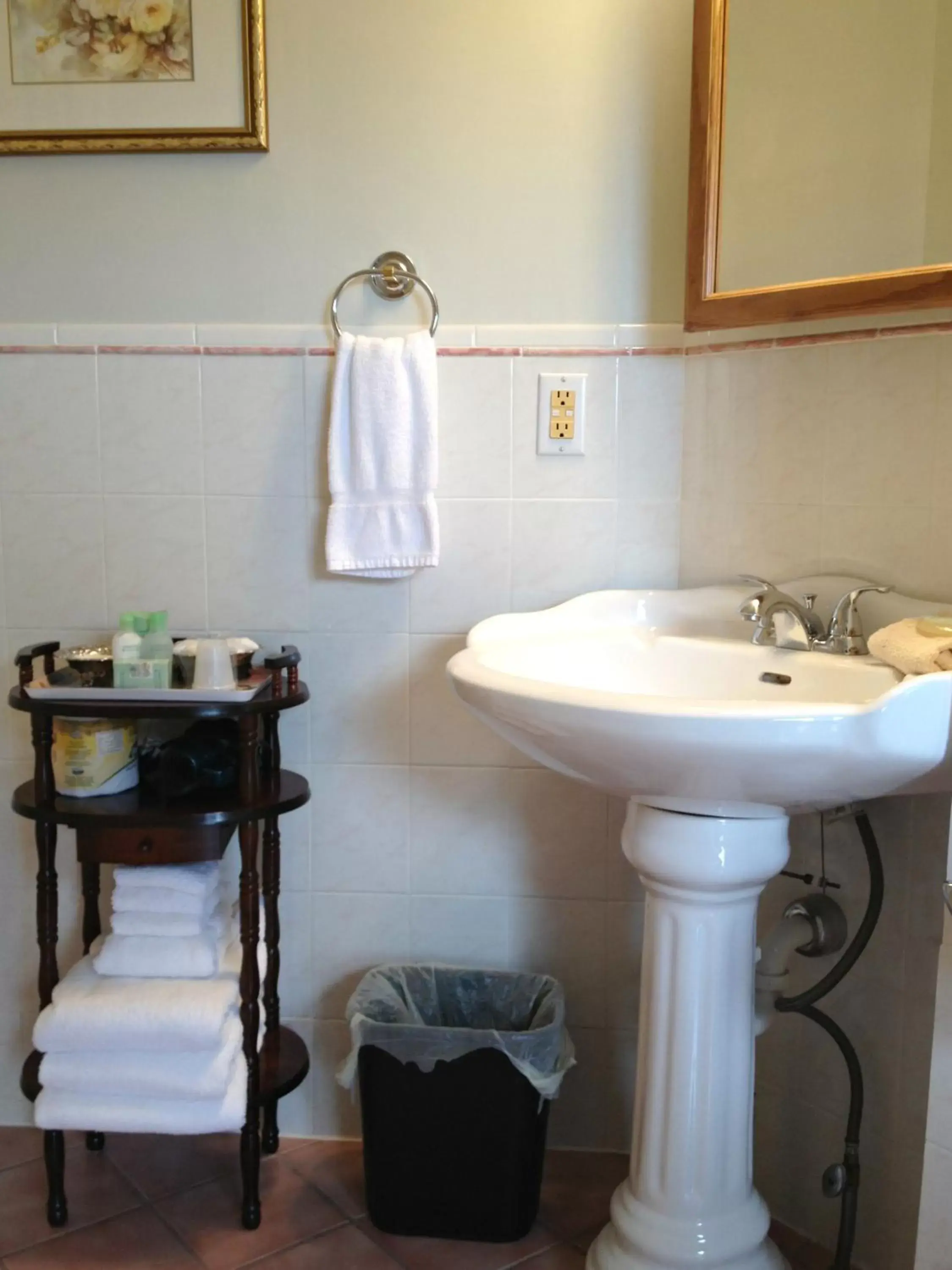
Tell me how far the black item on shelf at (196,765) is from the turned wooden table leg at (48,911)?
0.47ft

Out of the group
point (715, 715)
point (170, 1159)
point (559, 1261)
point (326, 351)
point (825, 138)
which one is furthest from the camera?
point (170, 1159)

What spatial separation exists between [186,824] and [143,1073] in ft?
1.13

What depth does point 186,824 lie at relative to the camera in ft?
5.19

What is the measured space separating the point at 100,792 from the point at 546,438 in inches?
32.1

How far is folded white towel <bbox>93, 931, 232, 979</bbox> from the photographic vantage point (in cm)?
164

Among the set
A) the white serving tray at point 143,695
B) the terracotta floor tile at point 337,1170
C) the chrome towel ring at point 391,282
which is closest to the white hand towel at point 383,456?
the chrome towel ring at point 391,282

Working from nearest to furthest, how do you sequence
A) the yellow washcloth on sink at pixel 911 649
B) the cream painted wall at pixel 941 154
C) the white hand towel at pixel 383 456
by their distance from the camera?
the yellow washcloth on sink at pixel 911 649
the cream painted wall at pixel 941 154
the white hand towel at pixel 383 456

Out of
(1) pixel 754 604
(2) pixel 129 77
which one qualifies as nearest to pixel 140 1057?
(1) pixel 754 604

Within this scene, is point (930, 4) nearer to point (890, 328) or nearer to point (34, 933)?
point (890, 328)

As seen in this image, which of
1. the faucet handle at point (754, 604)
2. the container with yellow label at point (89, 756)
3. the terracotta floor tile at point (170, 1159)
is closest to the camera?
the faucet handle at point (754, 604)

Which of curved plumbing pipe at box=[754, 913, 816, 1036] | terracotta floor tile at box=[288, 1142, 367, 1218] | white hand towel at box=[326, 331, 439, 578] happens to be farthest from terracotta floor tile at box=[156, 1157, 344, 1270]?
white hand towel at box=[326, 331, 439, 578]

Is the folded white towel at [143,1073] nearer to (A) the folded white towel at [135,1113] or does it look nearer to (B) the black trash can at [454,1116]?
(A) the folded white towel at [135,1113]

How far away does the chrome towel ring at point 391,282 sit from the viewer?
1.75 metres

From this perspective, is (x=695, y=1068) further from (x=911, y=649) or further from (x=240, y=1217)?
(x=240, y=1217)
